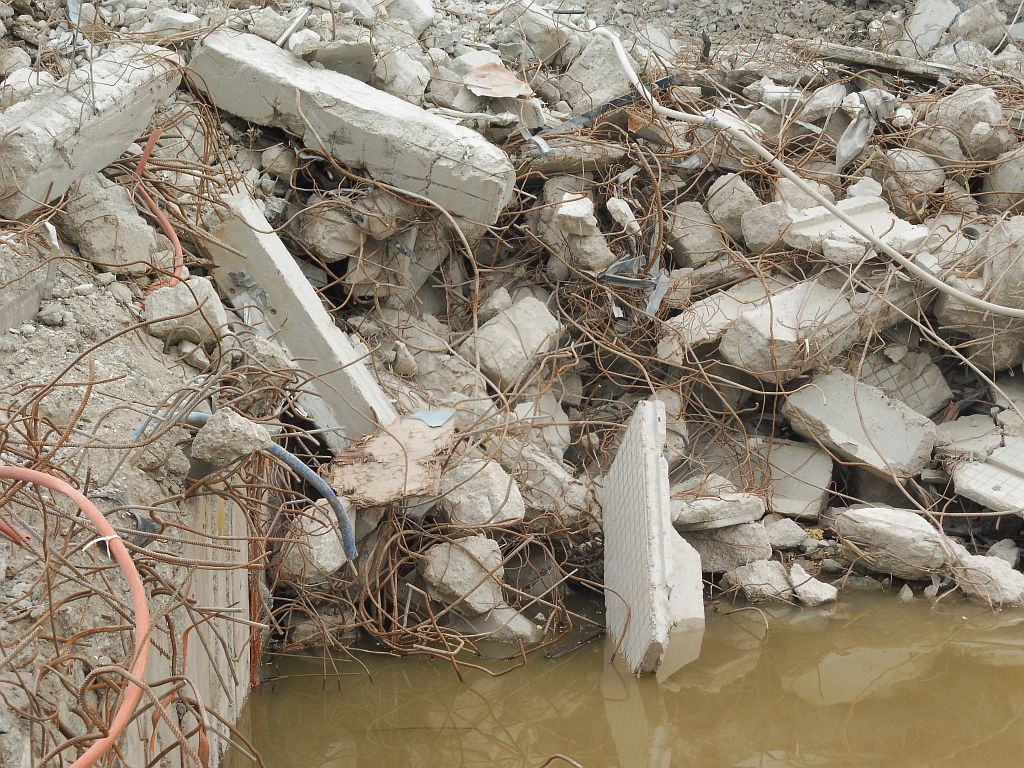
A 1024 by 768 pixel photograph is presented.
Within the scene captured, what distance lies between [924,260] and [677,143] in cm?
151

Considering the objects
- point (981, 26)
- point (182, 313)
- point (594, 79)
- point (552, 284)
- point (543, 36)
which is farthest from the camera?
point (981, 26)

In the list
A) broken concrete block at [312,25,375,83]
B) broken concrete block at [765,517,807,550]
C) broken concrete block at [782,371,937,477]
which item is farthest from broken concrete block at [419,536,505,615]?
broken concrete block at [312,25,375,83]

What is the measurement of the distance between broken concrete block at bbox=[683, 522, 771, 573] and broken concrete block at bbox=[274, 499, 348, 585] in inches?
65.9

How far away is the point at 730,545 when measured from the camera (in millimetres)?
4922

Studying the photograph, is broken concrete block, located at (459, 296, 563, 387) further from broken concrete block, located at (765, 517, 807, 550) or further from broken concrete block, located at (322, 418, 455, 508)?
broken concrete block, located at (765, 517, 807, 550)

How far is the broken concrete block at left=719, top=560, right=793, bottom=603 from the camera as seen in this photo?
4801 millimetres

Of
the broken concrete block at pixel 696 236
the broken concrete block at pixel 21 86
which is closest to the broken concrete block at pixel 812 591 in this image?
the broken concrete block at pixel 696 236

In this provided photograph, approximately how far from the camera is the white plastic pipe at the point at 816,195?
4977mm

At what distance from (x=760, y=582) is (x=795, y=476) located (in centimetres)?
92

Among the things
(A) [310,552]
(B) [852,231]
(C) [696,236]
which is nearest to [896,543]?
(B) [852,231]

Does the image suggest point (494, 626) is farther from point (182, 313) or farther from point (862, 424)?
point (862, 424)

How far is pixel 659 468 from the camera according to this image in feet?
14.8

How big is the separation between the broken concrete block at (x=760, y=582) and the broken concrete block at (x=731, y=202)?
2000mm

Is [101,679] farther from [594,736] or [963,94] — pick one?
[963,94]
